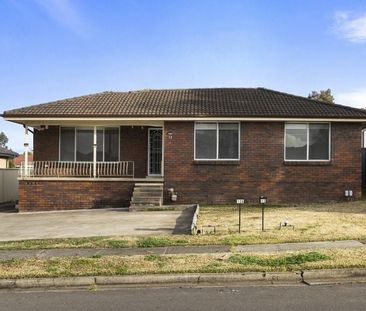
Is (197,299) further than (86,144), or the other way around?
(86,144)

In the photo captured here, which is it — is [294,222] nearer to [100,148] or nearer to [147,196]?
[147,196]

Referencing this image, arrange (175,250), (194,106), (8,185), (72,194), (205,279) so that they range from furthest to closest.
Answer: (8,185)
(194,106)
(72,194)
(175,250)
(205,279)

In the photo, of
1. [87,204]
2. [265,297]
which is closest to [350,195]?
[87,204]

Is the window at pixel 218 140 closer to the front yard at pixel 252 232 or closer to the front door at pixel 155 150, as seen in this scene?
the front door at pixel 155 150

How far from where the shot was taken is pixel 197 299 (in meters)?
7.45

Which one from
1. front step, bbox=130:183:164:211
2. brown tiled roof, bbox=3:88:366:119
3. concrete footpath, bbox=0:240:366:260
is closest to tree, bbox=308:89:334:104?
brown tiled roof, bbox=3:88:366:119

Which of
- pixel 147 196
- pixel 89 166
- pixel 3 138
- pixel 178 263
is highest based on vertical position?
pixel 3 138

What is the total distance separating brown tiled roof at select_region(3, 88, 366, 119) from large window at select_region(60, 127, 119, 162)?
1.22 m

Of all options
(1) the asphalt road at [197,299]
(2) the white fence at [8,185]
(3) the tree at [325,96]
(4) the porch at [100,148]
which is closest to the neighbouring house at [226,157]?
(4) the porch at [100,148]

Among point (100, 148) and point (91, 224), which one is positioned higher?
point (100, 148)

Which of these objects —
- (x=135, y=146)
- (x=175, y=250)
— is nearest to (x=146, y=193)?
(x=135, y=146)

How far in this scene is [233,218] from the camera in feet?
50.8

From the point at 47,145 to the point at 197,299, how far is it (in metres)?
16.7

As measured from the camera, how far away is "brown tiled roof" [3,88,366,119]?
20562mm
